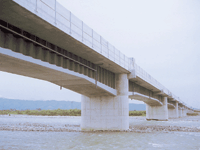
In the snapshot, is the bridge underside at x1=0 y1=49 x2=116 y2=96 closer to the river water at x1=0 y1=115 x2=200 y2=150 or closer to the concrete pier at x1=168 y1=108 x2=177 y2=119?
the river water at x1=0 y1=115 x2=200 y2=150

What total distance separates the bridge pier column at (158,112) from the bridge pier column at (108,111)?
3713 centimetres

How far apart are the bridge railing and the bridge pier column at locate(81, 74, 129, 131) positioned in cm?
454

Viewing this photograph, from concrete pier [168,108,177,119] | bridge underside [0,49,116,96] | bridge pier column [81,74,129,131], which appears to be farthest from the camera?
concrete pier [168,108,177,119]

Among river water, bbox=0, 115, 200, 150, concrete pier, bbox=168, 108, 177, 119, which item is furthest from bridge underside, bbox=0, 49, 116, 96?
concrete pier, bbox=168, 108, 177, 119

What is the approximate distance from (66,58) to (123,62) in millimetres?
9401

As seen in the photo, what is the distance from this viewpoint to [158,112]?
212 ft

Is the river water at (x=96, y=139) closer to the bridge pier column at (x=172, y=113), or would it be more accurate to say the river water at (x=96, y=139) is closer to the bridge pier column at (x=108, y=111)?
the bridge pier column at (x=108, y=111)

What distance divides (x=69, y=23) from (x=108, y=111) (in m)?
14.4

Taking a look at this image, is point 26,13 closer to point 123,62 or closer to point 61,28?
point 61,28

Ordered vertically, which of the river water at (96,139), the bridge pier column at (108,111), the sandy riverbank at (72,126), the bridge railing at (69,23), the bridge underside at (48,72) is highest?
the bridge railing at (69,23)

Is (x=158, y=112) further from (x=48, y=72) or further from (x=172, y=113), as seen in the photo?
(x=48, y=72)

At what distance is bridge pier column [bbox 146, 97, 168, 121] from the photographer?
63469mm

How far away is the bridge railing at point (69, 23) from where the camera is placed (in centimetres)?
1362

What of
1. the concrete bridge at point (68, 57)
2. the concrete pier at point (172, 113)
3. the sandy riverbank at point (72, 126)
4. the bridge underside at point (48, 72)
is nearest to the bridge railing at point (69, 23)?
the concrete bridge at point (68, 57)
